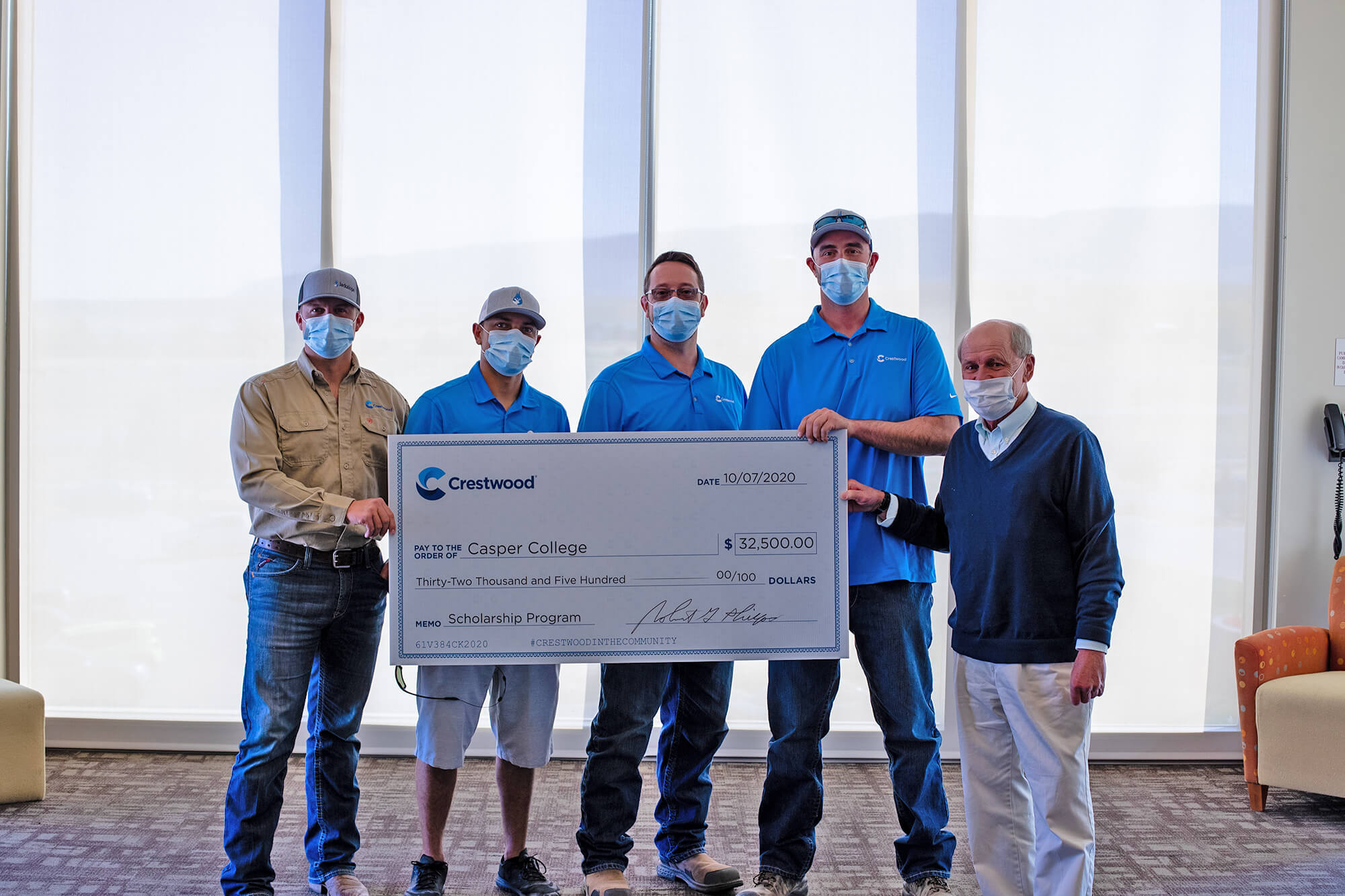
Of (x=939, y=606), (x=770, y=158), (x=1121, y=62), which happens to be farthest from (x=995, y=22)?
(x=939, y=606)

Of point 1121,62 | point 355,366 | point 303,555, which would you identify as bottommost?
point 303,555

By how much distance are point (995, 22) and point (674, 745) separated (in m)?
3.05

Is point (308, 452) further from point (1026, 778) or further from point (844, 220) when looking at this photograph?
point (1026, 778)

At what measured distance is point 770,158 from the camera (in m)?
3.48

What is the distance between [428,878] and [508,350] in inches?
55.4

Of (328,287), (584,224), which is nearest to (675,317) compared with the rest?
(328,287)

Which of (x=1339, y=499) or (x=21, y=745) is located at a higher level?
(x=1339, y=499)

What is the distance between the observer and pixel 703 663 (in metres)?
2.37

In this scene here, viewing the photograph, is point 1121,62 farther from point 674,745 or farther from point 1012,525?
point 674,745

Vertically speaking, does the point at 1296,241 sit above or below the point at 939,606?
above

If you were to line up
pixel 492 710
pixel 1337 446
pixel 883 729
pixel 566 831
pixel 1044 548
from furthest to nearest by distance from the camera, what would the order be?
1. pixel 1337 446
2. pixel 566 831
3. pixel 492 710
4. pixel 883 729
5. pixel 1044 548

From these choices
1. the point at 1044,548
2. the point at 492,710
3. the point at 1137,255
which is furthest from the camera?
the point at 1137,255

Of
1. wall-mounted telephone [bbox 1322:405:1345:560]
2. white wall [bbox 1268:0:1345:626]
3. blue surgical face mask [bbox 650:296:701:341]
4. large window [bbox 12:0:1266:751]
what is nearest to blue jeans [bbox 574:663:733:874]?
blue surgical face mask [bbox 650:296:701:341]

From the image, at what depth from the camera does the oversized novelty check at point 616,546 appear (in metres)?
2.18
